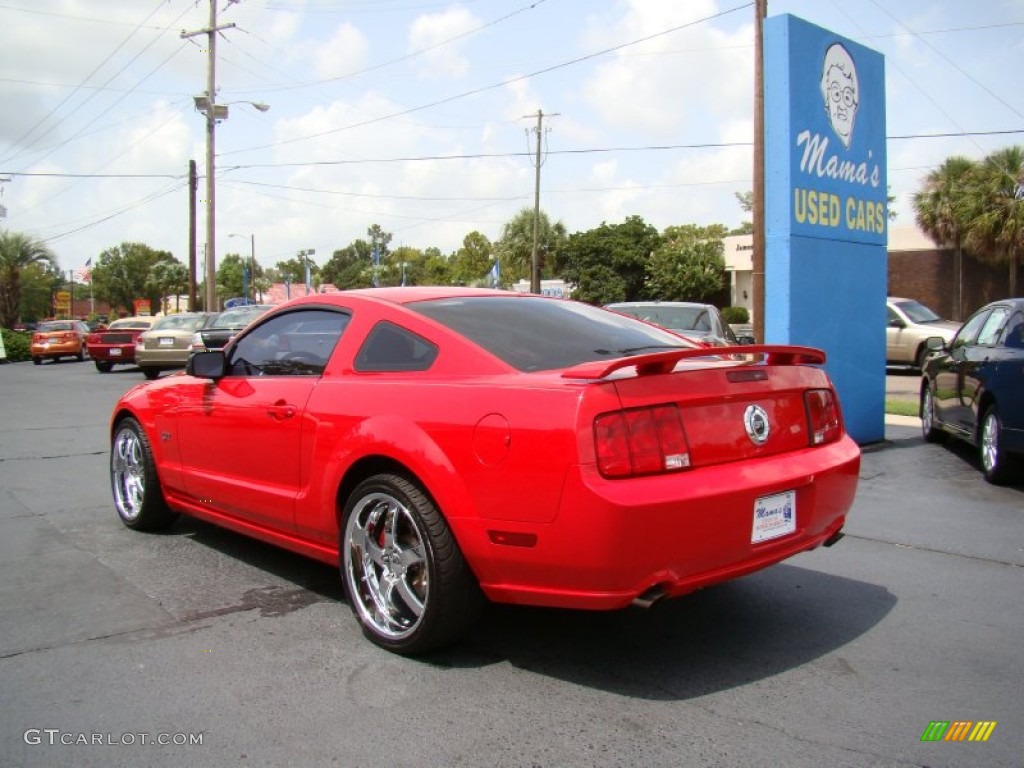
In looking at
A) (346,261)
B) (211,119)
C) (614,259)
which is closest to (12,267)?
(211,119)

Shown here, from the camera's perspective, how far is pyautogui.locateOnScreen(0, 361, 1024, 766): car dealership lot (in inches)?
114

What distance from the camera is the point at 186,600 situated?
437cm

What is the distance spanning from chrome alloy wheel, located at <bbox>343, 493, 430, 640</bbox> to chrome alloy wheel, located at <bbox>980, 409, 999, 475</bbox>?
5440mm

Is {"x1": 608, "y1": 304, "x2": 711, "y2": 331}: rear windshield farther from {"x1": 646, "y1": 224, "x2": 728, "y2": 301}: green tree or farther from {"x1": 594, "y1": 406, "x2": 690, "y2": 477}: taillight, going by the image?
{"x1": 646, "y1": 224, "x2": 728, "y2": 301}: green tree

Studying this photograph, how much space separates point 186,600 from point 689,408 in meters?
2.65

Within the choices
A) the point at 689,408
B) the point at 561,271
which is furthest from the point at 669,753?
the point at 561,271

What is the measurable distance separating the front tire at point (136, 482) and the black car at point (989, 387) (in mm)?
6118

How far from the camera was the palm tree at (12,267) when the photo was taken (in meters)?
49.8

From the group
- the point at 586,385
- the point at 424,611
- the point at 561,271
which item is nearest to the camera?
the point at 586,385

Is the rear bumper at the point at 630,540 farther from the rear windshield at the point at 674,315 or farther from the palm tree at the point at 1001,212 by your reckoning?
the palm tree at the point at 1001,212

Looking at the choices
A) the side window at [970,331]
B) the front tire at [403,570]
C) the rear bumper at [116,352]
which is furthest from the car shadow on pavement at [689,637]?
the rear bumper at [116,352]

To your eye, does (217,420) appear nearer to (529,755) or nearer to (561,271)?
(529,755)

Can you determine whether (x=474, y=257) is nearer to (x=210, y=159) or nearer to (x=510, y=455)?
(x=210, y=159)

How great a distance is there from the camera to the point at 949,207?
35531mm
